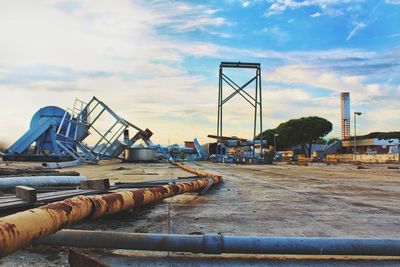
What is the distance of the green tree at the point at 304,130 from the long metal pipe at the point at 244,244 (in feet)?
253

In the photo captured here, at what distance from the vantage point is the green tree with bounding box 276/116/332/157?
77.1 metres

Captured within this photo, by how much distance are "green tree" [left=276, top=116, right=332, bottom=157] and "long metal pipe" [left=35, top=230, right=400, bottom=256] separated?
7720cm

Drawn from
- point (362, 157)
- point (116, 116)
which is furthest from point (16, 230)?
point (362, 157)

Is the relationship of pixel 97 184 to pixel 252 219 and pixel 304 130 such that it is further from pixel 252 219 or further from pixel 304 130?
pixel 304 130

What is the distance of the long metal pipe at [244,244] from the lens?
8.23 ft

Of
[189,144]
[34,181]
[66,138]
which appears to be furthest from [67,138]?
[189,144]

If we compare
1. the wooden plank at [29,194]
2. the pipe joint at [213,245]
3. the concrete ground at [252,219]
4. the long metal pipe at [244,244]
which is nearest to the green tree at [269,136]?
the concrete ground at [252,219]

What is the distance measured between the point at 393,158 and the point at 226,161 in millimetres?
19638

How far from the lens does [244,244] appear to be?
99.4 inches

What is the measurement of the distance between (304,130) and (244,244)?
256ft

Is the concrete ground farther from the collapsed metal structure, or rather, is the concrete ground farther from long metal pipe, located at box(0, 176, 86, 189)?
A: the collapsed metal structure

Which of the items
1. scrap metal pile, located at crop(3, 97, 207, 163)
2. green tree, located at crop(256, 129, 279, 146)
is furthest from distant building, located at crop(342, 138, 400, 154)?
scrap metal pile, located at crop(3, 97, 207, 163)

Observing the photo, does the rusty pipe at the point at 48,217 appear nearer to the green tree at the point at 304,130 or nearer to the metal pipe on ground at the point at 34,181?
the metal pipe on ground at the point at 34,181

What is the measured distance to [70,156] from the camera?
101ft
